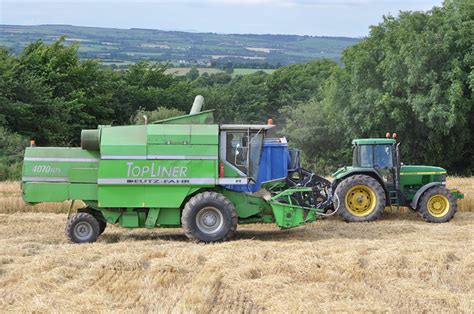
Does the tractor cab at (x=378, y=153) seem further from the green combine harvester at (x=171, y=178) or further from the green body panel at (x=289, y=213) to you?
the green body panel at (x=289, y=213)

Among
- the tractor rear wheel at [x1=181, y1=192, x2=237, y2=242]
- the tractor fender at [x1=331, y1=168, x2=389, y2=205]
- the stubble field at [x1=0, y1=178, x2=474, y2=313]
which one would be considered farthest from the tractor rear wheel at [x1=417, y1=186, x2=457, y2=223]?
the tractor rear wheel at [x1=181, y1=192, x2=237, y2=242]

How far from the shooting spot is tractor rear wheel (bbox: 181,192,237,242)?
43.3ft

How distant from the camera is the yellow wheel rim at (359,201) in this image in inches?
626

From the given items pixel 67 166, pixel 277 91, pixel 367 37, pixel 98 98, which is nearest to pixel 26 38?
pixel 277 91

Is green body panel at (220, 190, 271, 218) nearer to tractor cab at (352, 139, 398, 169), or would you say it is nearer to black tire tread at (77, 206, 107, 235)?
black tire tread at (77, 206, 107, 235)

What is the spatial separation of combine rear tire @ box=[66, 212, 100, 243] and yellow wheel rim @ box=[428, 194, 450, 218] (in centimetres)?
732

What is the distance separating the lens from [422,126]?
32.0m

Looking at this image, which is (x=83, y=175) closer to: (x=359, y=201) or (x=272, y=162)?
(x=272, y=162)

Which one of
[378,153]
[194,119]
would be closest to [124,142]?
[194,119]

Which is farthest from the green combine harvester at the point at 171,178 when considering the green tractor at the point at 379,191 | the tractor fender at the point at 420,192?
the tractor fender at the point at 420,192

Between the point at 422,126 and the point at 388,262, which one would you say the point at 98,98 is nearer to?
the point at 422,126

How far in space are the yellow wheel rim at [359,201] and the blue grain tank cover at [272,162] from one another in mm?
2238

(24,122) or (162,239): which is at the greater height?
(24,122)

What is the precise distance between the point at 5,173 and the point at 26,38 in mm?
88084
